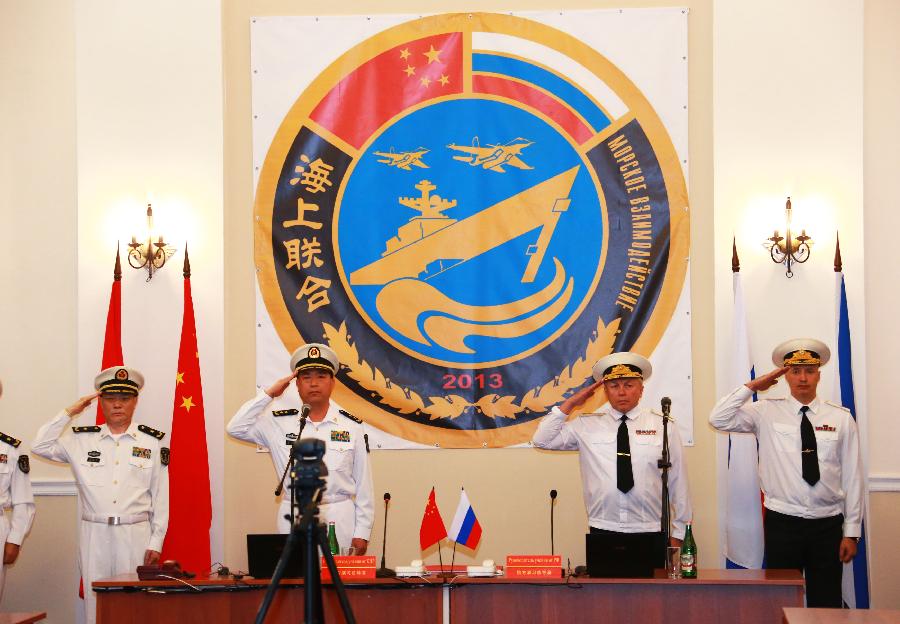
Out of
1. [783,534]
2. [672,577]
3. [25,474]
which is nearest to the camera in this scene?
[672,577]

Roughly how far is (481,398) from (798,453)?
1.77m

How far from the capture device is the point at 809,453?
5215 millimetres

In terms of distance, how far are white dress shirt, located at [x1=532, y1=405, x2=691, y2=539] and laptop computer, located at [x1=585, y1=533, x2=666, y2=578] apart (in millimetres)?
762

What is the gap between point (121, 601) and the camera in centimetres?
445

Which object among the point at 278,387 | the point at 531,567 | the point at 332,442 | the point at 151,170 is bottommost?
the point at 531,567

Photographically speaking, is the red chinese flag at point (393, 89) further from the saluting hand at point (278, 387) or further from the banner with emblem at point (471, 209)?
the saluting hand at point (278, 387)

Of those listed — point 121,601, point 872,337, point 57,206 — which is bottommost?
point 121,601

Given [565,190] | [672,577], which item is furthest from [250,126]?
[672,577]

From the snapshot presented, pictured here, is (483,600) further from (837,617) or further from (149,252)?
(149,252)

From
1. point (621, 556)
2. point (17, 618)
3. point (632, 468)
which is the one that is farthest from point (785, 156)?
point (17, 618)

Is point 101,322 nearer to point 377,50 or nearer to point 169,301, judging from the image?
point 169,301

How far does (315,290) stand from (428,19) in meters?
1.73

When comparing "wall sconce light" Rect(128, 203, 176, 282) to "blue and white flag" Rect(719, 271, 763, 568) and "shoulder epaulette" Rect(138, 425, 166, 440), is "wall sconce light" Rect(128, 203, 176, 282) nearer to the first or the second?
"shoulder epaulette" Rect(138, 425, 166, 440)

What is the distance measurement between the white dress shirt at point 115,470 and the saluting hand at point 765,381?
3050 millimetres
